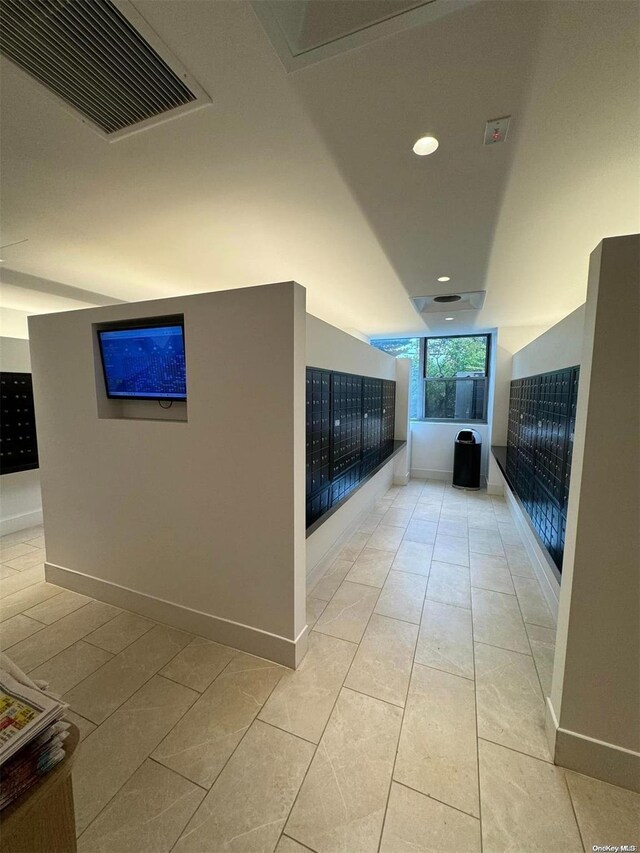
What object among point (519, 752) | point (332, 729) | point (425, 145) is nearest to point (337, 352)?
point (425, 145)

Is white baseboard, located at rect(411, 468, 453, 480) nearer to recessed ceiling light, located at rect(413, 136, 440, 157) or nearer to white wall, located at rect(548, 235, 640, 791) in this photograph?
white wall, located at rect(548, 235, 640, 791)

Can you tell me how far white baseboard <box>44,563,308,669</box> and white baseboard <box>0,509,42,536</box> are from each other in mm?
1522

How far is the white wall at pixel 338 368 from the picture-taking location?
240 centimetres

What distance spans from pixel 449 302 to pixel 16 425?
4.78 metres

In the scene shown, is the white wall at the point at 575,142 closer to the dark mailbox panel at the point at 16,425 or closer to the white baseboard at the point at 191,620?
the white baseboard at the point at 191,620

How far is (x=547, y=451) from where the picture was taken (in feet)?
8.26

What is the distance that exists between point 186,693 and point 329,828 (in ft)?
2.75

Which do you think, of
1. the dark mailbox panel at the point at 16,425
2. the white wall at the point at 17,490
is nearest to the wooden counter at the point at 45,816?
the dark mailbox panel at the point at 16,425

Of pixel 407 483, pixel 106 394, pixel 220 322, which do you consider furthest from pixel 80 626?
pixel 407 483

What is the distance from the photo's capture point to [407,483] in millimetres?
5500

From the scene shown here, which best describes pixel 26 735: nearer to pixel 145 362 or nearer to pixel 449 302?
pixel 145 362

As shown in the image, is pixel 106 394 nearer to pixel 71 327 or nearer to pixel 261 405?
pixel 71 327

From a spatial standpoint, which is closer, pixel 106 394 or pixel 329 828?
pixel 329 828

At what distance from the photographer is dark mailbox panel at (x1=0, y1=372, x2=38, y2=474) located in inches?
132
